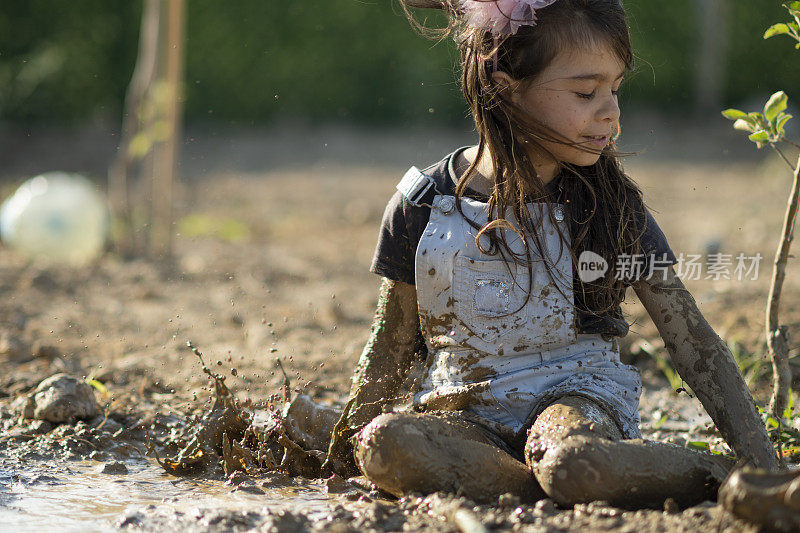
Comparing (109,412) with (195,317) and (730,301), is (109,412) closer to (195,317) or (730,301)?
(195,317)

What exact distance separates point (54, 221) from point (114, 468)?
384cm

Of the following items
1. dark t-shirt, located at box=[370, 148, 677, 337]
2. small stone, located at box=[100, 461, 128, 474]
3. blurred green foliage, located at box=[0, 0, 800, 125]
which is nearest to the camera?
dark t-shirt, located at box=[370, 148, 677, 337]

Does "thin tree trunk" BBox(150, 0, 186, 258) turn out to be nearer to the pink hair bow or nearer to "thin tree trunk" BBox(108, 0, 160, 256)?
"thin tree trunk" BBox(108, 0, 160, 256)

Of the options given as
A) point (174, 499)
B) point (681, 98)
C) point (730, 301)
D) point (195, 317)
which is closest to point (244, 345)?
point (195, 317)

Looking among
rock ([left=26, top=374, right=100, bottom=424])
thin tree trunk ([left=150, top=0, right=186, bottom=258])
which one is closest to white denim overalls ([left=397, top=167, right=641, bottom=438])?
rock ([left=26, top=374, right=100, bottom=424])

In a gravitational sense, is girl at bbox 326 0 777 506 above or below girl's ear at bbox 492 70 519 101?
below

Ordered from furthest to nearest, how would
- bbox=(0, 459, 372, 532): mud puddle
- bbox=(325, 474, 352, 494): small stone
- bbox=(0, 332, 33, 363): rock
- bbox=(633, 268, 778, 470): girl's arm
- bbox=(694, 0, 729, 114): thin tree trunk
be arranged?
1. bbox=(694, 0, 729, 114): thin tree trunk
2. bbox=(0, 332, 33, 363): rock
3. bbox=(325, 474, 352, 494): small stone
4. bbox=(633, 268, 778, 470): girl's arm
5. bbox=(0, 459, 372, 532): mud puddle

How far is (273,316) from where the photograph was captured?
4727 millimetres

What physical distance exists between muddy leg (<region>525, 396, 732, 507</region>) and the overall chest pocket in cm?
38

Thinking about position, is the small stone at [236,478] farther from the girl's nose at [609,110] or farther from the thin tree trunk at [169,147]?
the thin tree trunk at [169,147]

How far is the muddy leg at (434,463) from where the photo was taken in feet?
7.25

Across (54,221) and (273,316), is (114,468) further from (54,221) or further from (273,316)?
(54,221)

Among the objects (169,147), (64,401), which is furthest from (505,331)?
(169,147)

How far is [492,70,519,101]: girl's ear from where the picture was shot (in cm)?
256
